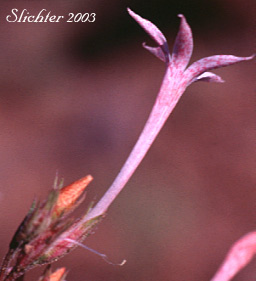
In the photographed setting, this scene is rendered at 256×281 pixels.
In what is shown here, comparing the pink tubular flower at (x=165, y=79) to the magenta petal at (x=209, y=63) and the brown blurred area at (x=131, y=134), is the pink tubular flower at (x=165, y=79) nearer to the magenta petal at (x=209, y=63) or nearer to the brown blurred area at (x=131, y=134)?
the magenta petal at (x=209, y=63)

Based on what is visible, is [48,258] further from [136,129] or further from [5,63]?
[5,63]

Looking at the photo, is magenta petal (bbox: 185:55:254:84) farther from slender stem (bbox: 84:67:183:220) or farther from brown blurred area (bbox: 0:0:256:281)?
brown blurred area (bbox: 0:0:256:281)

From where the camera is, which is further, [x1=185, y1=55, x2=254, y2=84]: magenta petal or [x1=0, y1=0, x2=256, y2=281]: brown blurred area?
[x1=0, y1=0, x2=256, y2=281]: brown blurred area

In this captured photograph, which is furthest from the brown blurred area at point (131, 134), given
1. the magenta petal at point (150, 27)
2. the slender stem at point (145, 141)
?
the magenta petal at point (150, 27)

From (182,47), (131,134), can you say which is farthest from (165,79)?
(131,134)

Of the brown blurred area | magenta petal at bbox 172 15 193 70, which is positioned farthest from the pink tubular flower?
the brown blurred area

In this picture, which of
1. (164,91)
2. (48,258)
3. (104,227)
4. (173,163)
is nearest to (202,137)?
(173,163)

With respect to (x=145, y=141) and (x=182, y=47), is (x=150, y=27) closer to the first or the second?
(x=182, y=47)
